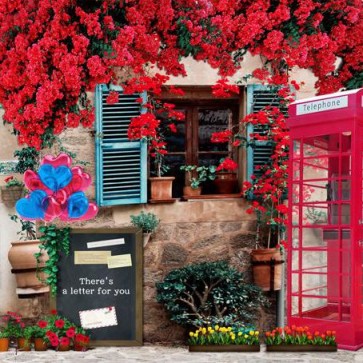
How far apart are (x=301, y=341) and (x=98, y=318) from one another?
115 inches

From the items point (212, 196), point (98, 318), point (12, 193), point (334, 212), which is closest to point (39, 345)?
point (98, 318)

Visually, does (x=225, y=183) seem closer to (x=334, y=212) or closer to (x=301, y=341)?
(x=334, y=212)

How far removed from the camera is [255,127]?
397 inches

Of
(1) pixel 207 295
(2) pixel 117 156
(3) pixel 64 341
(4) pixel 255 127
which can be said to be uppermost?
(4) pixel 255 127

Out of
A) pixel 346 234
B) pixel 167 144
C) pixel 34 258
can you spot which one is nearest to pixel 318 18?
pixel 167 144

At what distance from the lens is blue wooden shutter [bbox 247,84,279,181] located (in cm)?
1005

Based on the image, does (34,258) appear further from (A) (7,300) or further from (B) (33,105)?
(B) (33,105)

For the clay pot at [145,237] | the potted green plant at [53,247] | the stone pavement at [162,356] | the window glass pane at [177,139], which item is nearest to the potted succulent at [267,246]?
the window glass pane at [177,139]

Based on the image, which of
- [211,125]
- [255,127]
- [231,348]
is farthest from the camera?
[211,125]

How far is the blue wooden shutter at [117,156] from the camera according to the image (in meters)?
9.70

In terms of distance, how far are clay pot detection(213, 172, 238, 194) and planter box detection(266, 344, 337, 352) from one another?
301cm

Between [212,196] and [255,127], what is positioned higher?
[255,127]

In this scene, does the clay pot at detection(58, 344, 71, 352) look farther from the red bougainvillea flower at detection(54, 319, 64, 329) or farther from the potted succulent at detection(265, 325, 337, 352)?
the potted succulent at detection(265, 325, 337, 352)

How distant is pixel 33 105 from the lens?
955 centimetres
